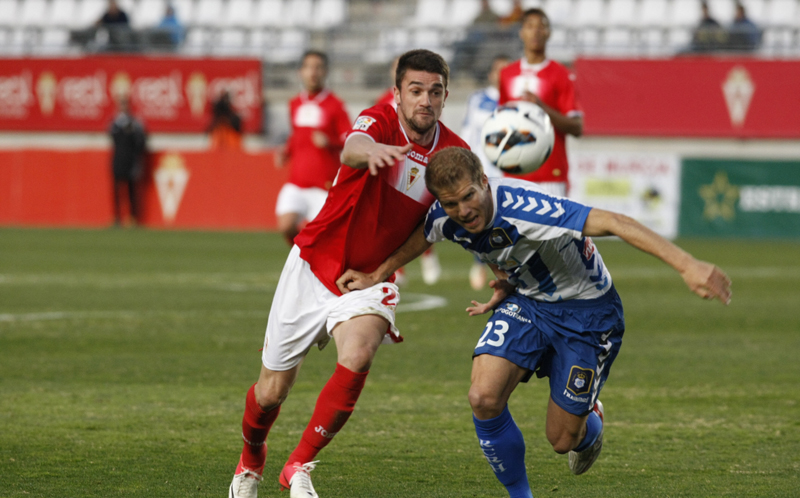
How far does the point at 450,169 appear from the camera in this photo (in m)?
3.98

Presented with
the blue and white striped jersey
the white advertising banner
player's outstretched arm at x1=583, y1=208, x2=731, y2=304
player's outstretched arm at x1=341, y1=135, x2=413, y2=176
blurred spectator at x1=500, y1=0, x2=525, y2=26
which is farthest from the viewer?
blurred spectator at x1=500, y1=0, x2=525, y2=26

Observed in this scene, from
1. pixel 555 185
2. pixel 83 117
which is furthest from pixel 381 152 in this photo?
pixel 83 117

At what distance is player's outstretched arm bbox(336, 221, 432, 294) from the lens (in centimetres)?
443

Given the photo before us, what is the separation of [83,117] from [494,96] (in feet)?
49.7

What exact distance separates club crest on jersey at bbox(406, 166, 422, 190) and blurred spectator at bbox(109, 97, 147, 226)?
1806 cm

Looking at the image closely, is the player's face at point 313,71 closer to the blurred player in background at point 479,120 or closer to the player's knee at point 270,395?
the blurred player in background at point 479,120

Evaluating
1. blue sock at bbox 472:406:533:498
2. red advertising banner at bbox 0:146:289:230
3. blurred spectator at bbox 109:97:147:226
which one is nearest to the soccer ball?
blue sock at bbox 472:406:533:498

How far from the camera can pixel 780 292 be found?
12.4m

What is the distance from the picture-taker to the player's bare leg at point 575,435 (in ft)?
14.7

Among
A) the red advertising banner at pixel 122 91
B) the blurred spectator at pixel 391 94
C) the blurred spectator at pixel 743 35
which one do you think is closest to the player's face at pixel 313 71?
the blurred spectator at pixel 391 94

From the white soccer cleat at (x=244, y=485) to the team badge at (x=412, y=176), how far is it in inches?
52.5

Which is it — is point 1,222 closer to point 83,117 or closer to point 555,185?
point 83,117

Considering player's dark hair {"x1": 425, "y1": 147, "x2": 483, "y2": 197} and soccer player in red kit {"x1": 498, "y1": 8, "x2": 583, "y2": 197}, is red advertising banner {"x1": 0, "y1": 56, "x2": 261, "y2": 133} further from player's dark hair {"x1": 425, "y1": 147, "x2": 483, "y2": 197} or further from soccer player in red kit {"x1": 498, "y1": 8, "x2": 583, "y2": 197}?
player's dark hair {"x1": 425, "y1": 147, "x2": 483, "y2": 197}

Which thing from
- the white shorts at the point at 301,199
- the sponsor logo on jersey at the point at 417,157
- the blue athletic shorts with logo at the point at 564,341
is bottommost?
the white shorts at the point at 301,199
